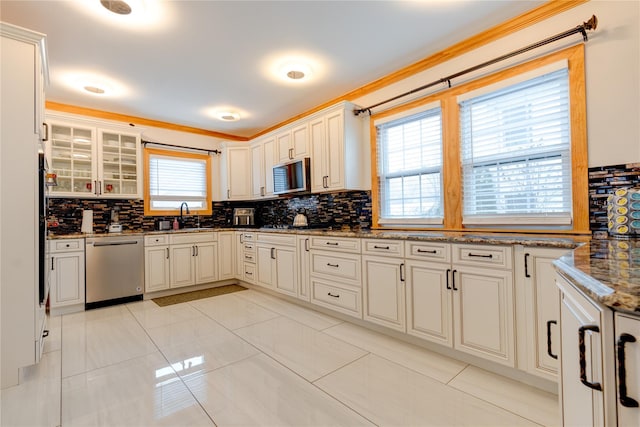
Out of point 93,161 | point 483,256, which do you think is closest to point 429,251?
point 483,256

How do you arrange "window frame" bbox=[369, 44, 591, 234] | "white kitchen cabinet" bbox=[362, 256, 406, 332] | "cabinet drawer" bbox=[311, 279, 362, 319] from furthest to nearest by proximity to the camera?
1. "cabinet drawer" bbox=[311, 279, 362, 319]
2. "white kitchen cabinet" bbox=[362, 256, 406, 332]
3. "window frame" bbox=[369, 44, 591, 234]

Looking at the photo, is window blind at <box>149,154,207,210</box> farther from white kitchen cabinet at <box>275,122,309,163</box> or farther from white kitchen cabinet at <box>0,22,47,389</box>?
white kitchen cabinet at <box>0,22,47,389</box>

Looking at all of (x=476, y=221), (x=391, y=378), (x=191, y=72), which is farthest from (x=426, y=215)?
(x=191, y=72)

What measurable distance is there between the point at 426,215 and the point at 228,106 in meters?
2.99

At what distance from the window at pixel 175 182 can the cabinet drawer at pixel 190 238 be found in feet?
2.52

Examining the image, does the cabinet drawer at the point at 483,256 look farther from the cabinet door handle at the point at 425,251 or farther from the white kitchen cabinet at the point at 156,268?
the white kitchen cabinet at the point at 156,268

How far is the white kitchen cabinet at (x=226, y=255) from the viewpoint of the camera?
455 centimetres

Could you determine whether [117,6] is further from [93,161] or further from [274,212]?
[274,212]

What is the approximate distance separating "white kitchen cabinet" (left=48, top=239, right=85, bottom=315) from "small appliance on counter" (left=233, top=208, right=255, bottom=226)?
212 centimetres

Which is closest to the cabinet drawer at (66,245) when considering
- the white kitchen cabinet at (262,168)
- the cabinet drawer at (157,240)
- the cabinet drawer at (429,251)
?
the cabinet drawer at (157,240)

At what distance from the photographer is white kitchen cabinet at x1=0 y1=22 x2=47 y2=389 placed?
1.91m

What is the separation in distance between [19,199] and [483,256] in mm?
3138

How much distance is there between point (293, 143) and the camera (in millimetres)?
4082

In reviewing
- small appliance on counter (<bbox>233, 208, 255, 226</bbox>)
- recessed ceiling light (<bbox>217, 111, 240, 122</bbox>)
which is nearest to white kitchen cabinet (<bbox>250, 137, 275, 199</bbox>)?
small appliance on counter (<bbox>233, 208, 255, 226</bbox>)
